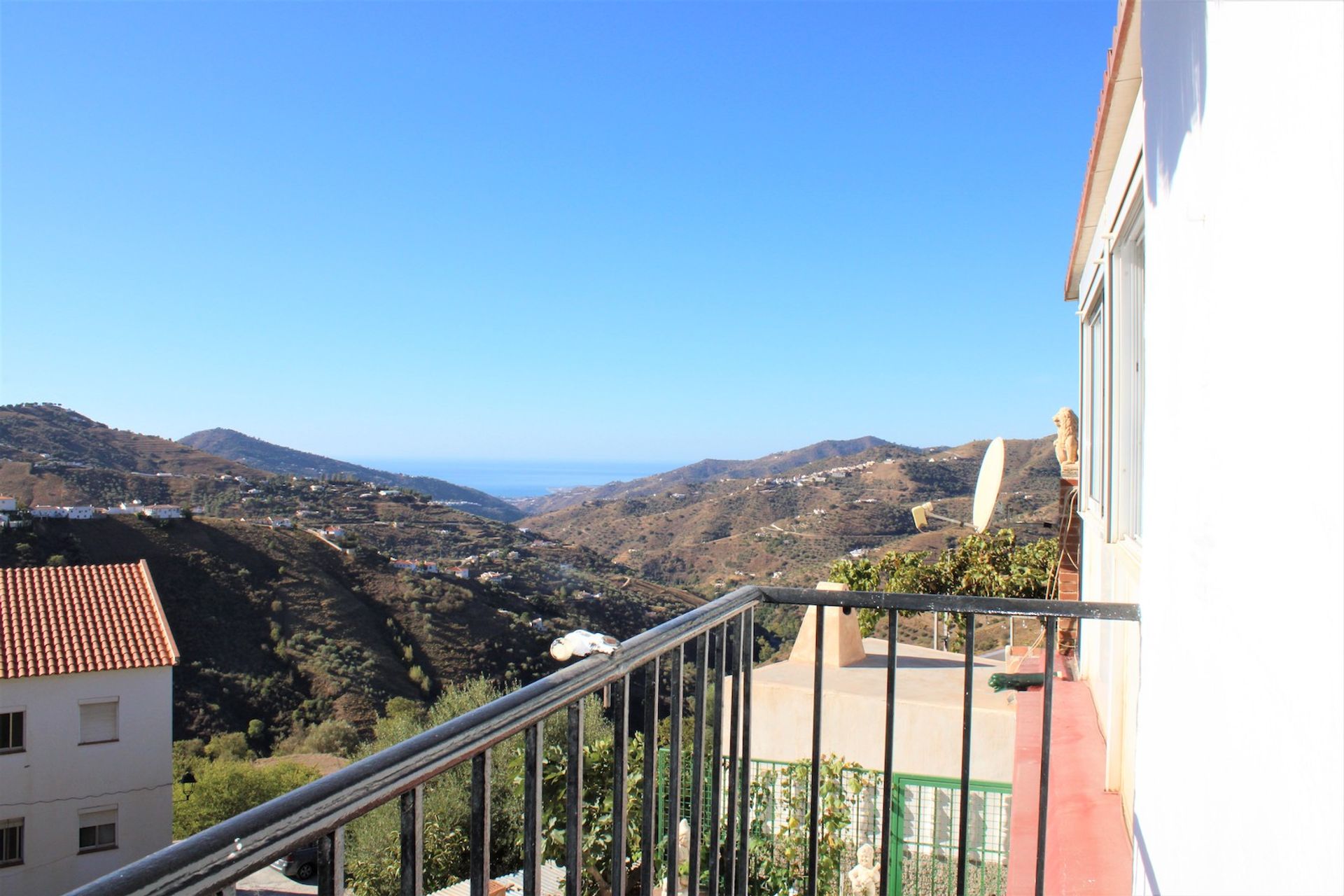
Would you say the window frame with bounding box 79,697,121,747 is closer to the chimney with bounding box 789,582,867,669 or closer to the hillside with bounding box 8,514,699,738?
the hillside with bounding box 8,514,699,738

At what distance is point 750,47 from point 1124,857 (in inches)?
512

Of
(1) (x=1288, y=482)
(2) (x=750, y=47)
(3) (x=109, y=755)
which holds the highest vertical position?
(2) (x=750, y=47)

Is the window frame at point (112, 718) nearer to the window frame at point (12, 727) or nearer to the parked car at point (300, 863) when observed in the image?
the window frame at point (12, 727)

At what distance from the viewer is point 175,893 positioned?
20.5 inches

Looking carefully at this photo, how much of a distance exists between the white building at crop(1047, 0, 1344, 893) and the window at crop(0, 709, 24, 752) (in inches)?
931

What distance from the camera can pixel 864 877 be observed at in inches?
271

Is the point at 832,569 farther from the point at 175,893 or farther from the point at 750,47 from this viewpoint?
the point at 175,893

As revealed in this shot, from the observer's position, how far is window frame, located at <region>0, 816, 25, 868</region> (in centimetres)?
1970

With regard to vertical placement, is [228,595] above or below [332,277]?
below

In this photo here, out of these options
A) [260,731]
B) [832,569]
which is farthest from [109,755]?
[832,569]

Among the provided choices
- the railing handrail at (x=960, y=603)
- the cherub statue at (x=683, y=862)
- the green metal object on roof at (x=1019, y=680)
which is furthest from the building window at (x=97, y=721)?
the railing handrail at (x=960, y=603)

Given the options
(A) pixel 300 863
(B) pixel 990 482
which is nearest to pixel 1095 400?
(B) pixel 990 482

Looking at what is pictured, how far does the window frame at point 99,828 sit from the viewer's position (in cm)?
1978

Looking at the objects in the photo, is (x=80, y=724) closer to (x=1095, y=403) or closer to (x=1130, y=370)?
(x=1095, y=403)
